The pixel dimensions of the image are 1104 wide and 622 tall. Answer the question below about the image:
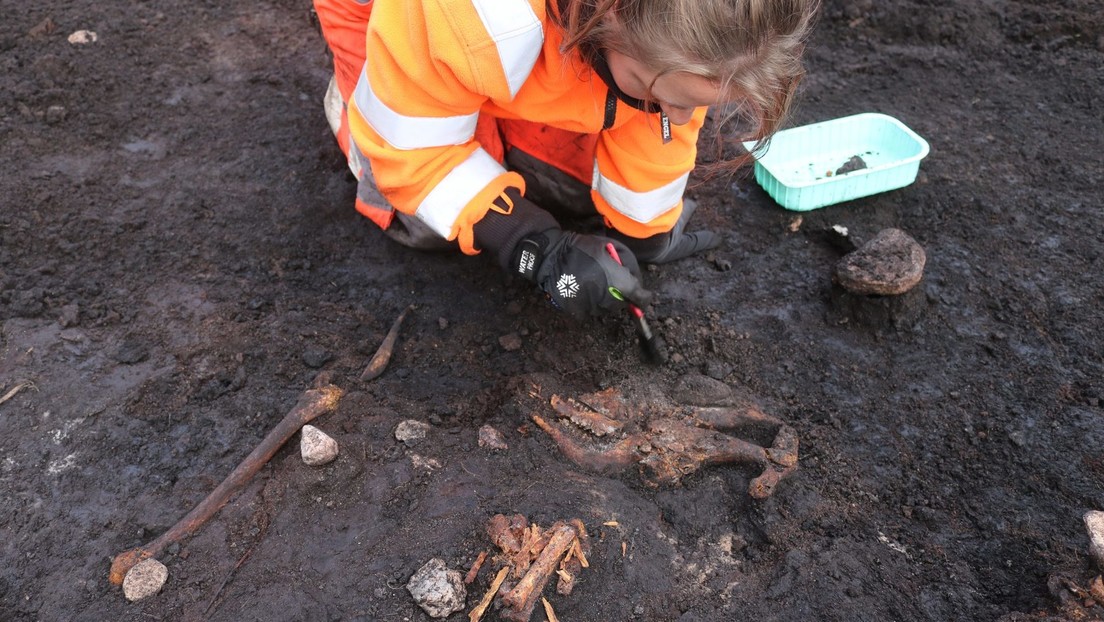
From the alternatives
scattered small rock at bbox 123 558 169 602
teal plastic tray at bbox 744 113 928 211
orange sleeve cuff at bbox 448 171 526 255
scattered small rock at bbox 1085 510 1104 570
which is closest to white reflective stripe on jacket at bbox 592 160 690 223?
orange sleeve cuff at bbox 448 171 526 255

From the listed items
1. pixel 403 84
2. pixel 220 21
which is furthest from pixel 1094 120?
pixel 220 21

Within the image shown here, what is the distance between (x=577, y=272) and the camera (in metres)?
2.31

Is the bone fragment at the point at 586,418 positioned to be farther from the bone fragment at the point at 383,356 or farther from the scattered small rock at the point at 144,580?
the scattered small rock at the point at 144,580

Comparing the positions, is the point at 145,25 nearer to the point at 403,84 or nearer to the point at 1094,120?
the point at 403,84

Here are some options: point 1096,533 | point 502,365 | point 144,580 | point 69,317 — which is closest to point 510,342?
point 502,365

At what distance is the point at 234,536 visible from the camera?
1990 millimetres

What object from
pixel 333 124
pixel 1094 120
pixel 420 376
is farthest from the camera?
pixel 1094 120

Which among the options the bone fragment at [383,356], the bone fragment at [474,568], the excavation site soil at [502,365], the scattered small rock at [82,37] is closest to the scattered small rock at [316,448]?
the excavation site soil at [502,365]

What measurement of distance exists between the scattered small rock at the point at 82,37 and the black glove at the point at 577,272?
8.78ft

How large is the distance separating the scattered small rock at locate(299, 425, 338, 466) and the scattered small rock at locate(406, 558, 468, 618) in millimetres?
425

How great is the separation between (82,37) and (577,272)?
9.68ft

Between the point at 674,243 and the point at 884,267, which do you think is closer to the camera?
the point at 884,267

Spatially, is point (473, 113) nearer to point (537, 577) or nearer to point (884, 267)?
point (537, 577)

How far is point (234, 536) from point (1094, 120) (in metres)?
3.76
